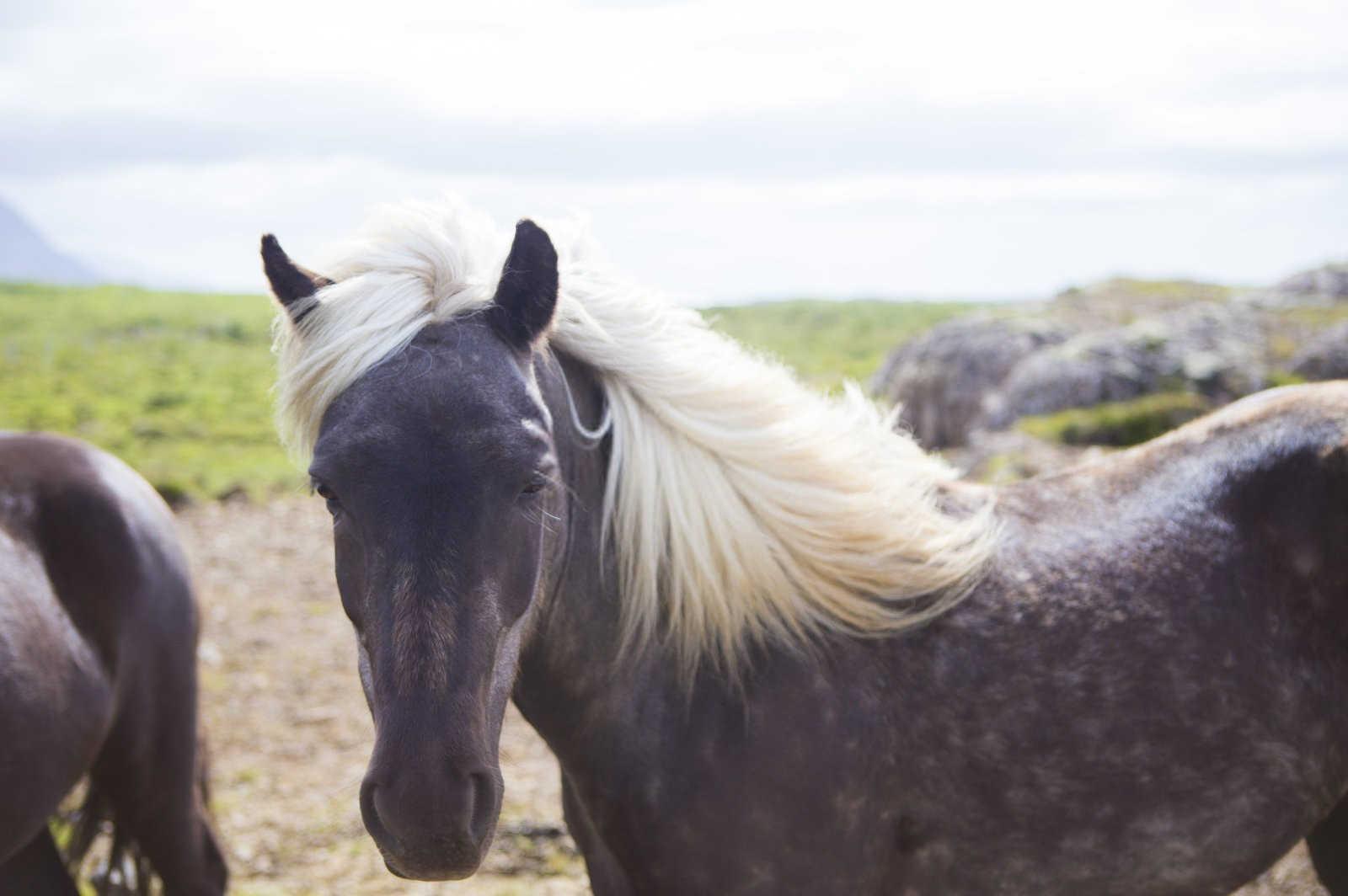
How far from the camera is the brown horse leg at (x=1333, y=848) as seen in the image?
300 cm

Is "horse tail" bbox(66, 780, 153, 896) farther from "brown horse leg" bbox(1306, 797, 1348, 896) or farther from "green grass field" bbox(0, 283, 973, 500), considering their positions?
"brown horse leg" bbox(1306, 797, 1348, 896)

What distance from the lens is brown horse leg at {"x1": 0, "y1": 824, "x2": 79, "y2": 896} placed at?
3914 mm

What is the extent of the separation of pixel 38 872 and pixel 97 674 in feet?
2.91

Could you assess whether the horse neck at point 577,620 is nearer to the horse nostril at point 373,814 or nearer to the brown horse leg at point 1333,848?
the horse nostril at point 373,814

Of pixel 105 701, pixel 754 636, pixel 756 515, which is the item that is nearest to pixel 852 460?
pixel 756 515

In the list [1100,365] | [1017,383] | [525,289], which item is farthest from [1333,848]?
[1017,383]

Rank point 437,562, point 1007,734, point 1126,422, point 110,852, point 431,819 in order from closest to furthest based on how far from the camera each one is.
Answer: point 431,819 → point 437,562 → point 1007,734 → point 110,852 → point 1126,422

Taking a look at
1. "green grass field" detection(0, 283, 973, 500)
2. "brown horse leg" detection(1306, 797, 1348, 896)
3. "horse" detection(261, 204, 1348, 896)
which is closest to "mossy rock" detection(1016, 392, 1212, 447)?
"green grass field" detection(0, 283, 973, 500)

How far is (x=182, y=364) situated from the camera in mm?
37344

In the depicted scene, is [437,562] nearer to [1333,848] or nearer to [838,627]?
[838,627]

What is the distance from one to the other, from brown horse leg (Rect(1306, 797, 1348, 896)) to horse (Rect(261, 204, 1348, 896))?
0.31 metres

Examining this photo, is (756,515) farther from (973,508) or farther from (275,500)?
(275,500)

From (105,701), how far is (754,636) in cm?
254

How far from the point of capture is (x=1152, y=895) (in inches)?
104
